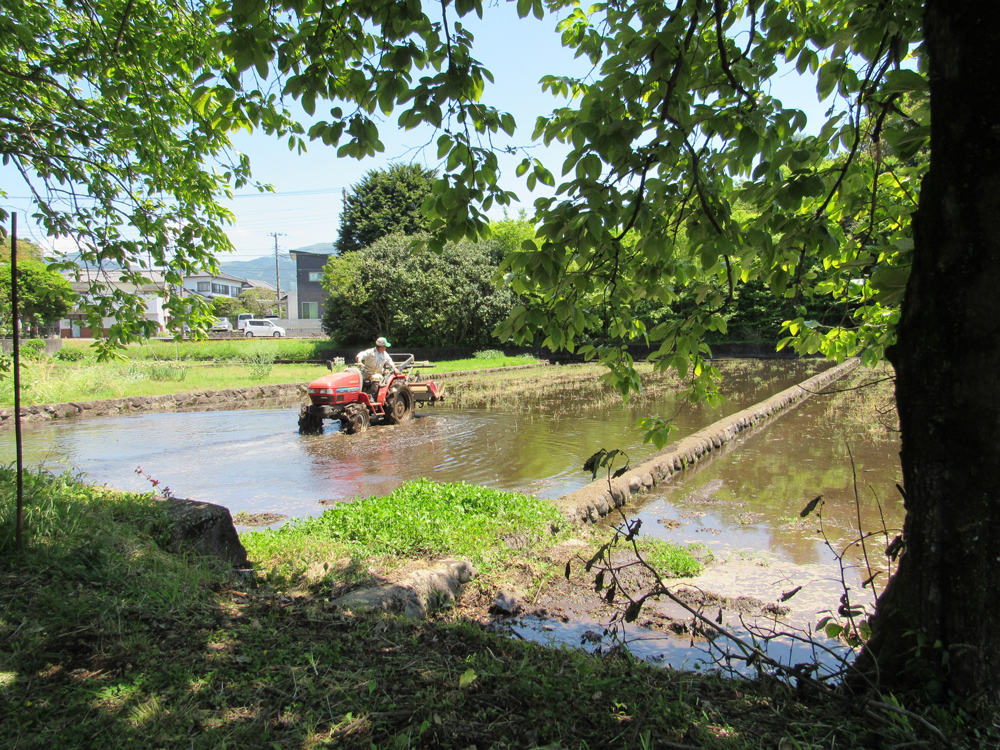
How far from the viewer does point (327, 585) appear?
3.61 m

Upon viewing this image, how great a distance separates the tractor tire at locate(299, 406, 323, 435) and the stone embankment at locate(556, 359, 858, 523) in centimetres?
613

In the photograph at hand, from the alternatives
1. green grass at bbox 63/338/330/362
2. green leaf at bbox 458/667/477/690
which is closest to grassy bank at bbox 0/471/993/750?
green leaf at bbox 458/667/477/690

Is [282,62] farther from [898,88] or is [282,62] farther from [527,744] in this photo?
[527,744]

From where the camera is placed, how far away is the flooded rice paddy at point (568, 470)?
4496mm

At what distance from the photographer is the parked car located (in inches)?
1974

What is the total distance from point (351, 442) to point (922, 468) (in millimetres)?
8997

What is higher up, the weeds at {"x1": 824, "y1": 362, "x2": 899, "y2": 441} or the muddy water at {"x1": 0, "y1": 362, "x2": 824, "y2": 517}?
the weeds at {"x1": 824, "y1": 362, "x2": 899, "y2": 441}

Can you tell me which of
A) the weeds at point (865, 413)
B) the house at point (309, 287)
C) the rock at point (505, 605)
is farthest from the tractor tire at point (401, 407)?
the house at point (309, 287)

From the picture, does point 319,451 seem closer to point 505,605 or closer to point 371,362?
point 371,362

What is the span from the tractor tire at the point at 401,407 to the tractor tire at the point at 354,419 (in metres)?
0.78

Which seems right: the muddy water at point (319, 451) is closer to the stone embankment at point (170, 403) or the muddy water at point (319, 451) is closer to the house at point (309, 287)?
the stone embankment at point (170, 403)

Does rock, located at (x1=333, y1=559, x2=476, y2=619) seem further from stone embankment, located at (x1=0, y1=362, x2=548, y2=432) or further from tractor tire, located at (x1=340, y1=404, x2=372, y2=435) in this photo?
stone embankment, located at (x1=0, y1=362, x2=548, y2=432)

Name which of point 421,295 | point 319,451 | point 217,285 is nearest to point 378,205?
point 421,295

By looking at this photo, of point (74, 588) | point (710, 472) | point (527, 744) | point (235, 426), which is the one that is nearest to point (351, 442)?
point (235, 426)
